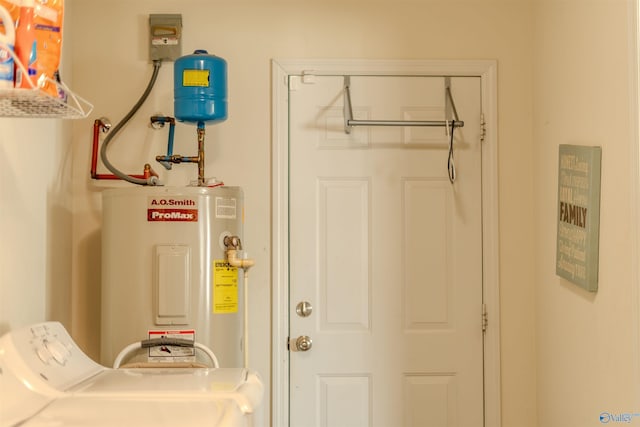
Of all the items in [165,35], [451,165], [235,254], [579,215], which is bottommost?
[235,254]

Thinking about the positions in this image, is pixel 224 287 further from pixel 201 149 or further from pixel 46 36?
pixel 46 36

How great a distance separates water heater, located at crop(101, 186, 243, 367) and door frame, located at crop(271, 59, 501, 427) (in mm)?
436

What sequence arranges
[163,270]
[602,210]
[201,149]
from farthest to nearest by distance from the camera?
[201,149] < [163,270] < [602,210]

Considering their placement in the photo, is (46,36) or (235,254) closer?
(46,36)

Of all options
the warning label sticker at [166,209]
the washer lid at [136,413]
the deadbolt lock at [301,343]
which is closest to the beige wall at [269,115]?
the deadbolt lock at [301,343]

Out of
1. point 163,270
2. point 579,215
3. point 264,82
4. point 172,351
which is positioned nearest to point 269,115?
point 264,82

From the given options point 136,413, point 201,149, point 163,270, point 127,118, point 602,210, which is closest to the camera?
point 136,413

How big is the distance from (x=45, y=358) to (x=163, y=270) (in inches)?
24.3

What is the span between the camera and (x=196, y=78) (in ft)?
7.80

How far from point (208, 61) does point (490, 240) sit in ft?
4.19

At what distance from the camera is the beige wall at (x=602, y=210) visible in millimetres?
1963

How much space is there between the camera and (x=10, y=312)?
193 cm

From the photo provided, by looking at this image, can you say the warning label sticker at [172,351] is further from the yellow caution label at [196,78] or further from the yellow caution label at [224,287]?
the yellow caution label at [196,78]

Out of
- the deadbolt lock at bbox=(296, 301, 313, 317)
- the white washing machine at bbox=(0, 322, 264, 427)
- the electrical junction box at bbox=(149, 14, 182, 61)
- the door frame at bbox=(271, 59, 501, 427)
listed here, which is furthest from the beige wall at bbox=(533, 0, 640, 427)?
the electrical junction box at bbox=(149, 14, 182, 61)
